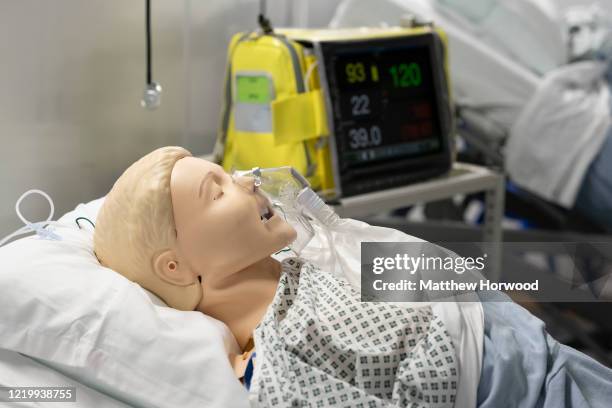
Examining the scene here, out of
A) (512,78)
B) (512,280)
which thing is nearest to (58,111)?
(512,280)

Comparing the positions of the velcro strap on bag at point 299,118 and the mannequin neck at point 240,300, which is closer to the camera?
the mannequin neck at point 240,300

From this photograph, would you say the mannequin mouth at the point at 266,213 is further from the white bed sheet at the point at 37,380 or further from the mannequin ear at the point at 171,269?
the white bed sheet at the point at 37,380

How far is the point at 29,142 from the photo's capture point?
61.9 inches

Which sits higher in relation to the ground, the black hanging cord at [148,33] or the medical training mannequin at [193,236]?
the black hanging cord at [148,33]

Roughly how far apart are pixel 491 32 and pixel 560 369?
1.64 meters

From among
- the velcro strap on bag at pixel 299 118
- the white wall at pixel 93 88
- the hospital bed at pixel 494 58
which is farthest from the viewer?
the hospital bed at pixel 494 58

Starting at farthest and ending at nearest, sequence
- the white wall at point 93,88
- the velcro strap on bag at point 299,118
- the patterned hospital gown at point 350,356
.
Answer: the velcro strap on bag at point 299,118, the white wall at point 93,88, the patterned hospital gown at point 350,356

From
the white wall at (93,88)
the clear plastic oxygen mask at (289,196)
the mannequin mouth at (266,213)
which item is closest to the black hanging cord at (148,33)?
the white wall at (93,88)

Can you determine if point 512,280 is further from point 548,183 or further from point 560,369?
point 548,183

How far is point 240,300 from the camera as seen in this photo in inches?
43.7

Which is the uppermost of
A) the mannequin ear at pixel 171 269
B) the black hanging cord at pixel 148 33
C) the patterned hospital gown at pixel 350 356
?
the black hanging cord at pixel 148 33

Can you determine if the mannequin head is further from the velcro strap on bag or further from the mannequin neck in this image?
the velcro strap on bag

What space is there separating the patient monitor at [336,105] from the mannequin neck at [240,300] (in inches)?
25.7

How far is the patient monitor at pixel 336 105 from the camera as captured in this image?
5.72 feet
